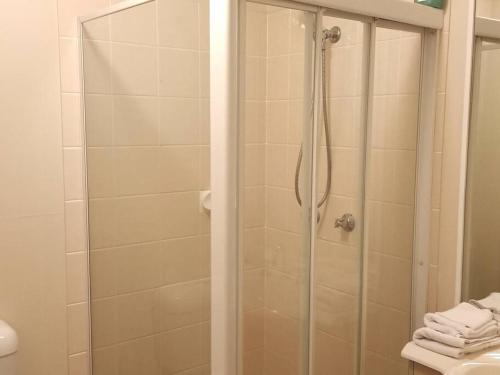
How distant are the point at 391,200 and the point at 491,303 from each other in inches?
18.3

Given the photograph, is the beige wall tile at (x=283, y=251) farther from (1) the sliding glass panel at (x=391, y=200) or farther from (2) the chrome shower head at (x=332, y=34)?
(2) the chrome shower head at (x=332, y=34)

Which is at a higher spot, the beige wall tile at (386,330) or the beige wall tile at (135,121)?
the beige wall tile at (135,121)

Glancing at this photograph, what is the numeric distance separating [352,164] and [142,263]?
0.78 metres

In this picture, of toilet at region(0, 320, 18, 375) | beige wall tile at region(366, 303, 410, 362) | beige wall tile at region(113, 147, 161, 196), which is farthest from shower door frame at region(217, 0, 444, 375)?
toilet at region(0, 320, 18, 375)

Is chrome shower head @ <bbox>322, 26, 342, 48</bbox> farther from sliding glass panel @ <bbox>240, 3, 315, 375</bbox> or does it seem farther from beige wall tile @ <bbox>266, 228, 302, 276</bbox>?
beige wall tile @ <bbox>266, 228, 302, 276</bbox>

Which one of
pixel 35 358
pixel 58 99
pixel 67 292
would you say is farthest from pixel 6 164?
pixel 35 358

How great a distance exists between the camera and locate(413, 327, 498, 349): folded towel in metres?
1.47

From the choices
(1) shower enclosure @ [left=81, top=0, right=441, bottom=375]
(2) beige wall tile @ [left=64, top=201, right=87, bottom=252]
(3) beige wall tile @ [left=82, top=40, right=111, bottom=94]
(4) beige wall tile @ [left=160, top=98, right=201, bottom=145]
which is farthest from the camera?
(2) beige wall tile @ [left=64, top=201, right=87, bottom=252]

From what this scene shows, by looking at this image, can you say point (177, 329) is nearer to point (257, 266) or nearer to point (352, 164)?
point (257, 266)

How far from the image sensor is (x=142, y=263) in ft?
5.69

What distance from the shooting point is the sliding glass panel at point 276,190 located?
142cm

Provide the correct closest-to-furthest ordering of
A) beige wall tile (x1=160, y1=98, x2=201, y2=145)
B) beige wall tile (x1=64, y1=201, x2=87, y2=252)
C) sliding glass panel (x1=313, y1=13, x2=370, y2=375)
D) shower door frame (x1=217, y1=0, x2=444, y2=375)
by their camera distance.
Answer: shower door frame (x1=217, y1=0, x2=444, y2=375)
beige wall tile (x1=160, y1=98, x2=201, y2=145)
sliding glass panel (x1=313, y1=13, x2=370, y2=375)
beige wall tile (x1=64, y1=201, x2=87, y2=252)

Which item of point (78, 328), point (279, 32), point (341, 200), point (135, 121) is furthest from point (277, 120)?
point (78, 328)

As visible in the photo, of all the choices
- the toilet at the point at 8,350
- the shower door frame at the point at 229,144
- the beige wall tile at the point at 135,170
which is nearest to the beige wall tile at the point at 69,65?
the beige wall tile at the point at 135,170
